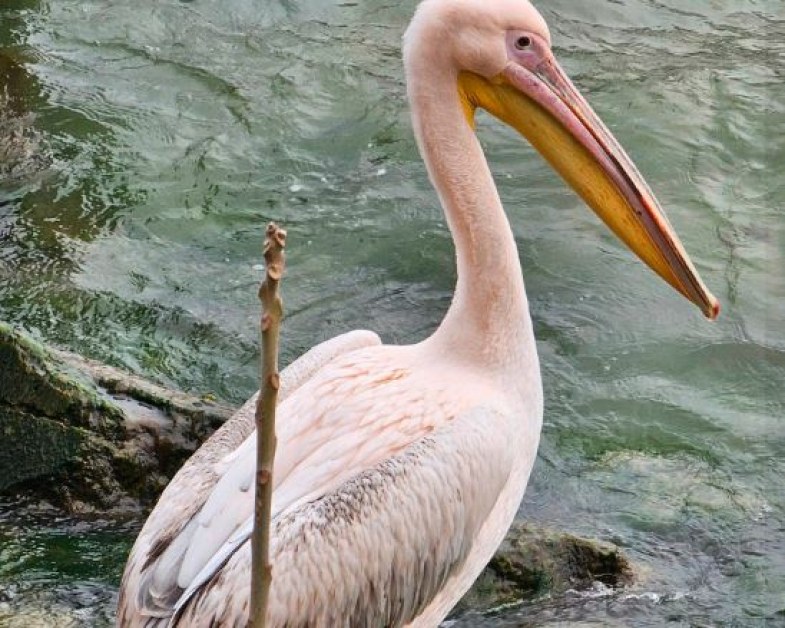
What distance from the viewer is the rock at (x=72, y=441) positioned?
17.1 feet

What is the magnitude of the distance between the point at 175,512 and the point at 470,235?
3.90 ft

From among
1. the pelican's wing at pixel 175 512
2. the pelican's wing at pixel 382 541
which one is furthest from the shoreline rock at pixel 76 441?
the pelican's wing at pixel 382 541

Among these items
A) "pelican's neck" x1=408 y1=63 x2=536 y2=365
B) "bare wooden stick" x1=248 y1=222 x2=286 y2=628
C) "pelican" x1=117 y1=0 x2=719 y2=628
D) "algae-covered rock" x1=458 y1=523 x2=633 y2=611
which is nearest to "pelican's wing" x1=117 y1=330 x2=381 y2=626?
"pelican" x1=117 y1=0 x2=719 y2=628

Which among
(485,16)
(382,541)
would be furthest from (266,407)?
(485,16)

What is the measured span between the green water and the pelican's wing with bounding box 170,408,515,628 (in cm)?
80

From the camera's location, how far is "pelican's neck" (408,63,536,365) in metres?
4.31

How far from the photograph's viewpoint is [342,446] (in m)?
4.06

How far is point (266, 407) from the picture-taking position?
6.33 ft

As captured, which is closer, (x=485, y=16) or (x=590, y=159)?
(x=485, y=16)

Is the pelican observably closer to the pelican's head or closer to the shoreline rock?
the pelican's head

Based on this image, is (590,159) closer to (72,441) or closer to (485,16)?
(485,16)

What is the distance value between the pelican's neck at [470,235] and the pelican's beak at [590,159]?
0.43 ft

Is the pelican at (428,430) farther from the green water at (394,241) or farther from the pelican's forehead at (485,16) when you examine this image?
the green water at (394,241)

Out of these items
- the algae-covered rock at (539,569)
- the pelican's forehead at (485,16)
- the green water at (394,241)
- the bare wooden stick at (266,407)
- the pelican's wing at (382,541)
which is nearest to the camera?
the bare wooden stick at (266,407)
